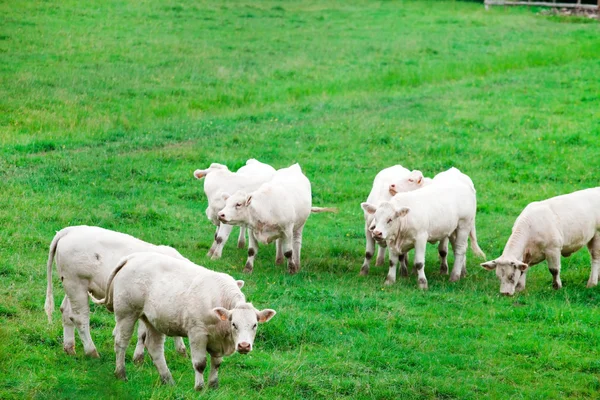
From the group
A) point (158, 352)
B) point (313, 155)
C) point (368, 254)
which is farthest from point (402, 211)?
point (313, 155)

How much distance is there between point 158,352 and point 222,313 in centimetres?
119

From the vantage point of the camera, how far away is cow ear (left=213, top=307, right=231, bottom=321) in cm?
863

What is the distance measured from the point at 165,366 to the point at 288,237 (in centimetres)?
545

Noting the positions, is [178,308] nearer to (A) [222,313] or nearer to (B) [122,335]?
(A) [222,313]

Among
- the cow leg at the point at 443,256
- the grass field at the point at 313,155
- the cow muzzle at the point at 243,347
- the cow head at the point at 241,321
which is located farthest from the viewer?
the cow leg at the point at 443,256

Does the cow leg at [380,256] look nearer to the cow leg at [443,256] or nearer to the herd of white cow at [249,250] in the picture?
the herd of white cow at [249,250]

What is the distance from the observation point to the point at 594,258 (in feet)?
47.7

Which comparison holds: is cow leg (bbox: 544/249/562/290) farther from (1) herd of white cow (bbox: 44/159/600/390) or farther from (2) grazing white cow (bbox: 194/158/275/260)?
(2) grazing white cow (bbox: 194/158/275/260)

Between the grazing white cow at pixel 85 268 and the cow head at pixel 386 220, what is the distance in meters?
4.40

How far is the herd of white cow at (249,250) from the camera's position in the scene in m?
9.09

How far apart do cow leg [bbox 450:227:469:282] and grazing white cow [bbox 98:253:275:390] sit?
636cm

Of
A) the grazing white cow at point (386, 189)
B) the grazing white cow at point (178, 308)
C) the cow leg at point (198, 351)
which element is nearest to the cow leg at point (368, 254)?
the grazing white cow at point (386, 189)

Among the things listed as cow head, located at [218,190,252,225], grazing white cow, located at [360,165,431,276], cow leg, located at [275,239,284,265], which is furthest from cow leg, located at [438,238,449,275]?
cow head, located at [218,190,252,225]

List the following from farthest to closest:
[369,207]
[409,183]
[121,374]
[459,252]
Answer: [409,183] → [459,252] → [369,207] → [121,374]
